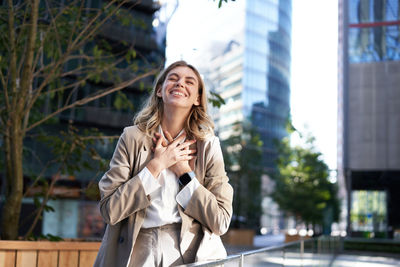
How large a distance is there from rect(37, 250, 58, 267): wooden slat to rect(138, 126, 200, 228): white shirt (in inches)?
84.7

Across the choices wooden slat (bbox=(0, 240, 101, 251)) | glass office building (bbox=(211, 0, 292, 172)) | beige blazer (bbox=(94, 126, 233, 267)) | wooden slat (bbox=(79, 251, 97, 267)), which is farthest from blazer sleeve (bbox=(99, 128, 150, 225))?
glass office building (bbox=(211, 0, 292, 172))

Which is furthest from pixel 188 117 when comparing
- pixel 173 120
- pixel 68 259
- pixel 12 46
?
pixel 12 46

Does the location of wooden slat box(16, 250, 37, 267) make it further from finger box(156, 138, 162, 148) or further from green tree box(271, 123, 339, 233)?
green tree box(271, 123, 339, 233)

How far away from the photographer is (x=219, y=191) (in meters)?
2.58

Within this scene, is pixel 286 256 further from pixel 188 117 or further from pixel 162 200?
pixel 162 200

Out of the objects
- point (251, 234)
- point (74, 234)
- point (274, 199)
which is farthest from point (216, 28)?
point (74, 234)

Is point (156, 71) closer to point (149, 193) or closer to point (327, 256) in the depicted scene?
point (149, 193)

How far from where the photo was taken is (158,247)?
2469mm

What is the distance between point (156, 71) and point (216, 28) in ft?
247

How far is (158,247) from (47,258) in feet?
7.22

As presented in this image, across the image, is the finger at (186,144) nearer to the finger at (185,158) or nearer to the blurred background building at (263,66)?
the finger at (185,158)

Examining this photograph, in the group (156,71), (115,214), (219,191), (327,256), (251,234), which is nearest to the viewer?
(115,214)

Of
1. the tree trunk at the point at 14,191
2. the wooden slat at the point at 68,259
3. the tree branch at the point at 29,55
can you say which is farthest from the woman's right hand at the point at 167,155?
the tree branch at the point at 29,55

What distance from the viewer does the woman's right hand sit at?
2486 mm
